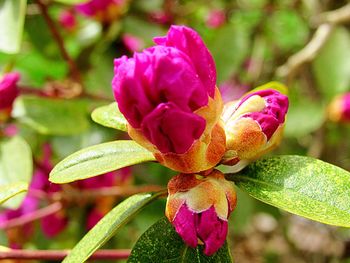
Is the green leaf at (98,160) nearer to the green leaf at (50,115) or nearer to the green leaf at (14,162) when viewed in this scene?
the green leaf at (14,162)

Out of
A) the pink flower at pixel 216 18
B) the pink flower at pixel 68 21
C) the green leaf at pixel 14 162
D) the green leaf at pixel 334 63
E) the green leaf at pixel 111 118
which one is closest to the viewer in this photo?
the green leaf at pixel 111 118

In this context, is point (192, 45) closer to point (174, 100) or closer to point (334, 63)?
point (174, 100)

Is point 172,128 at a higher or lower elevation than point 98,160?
higher

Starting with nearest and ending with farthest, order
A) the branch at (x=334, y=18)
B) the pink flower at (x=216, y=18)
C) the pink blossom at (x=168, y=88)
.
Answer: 1. the pink blossom at (x=168, y=88)
2. the branch at (x=334, y=18)
3. the pink flower at (x=216, y=18)

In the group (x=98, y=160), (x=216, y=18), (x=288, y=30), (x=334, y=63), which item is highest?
(x=98, y=160)

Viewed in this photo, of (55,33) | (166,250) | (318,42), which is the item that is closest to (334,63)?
(318,42)

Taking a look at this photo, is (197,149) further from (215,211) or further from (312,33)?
(312,33)

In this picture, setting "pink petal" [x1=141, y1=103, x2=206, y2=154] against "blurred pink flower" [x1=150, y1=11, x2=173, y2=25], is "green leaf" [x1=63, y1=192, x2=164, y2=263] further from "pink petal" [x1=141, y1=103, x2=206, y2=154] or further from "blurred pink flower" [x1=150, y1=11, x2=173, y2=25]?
"blurred pink flower" [x1=150, y1=11, x2=173, y2=25]

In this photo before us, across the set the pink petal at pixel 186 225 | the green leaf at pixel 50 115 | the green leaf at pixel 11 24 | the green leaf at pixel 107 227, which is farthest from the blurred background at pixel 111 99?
the pink petal at pixel 186 225
